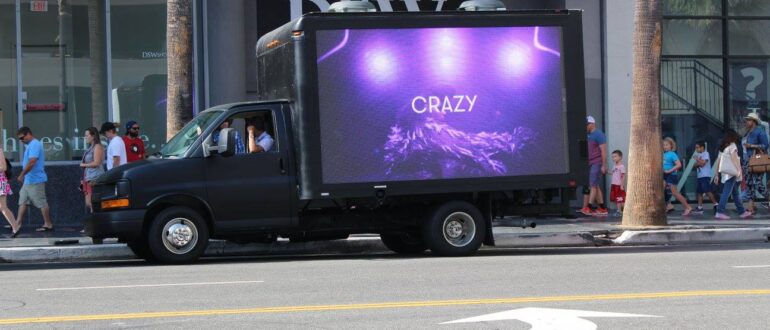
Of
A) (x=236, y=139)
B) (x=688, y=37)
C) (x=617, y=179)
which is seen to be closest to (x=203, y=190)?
(x=236, y=139)

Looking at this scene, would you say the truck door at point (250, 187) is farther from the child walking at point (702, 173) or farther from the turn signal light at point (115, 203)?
the child walking at point (702, 173)

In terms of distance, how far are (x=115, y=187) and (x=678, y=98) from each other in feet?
41.8

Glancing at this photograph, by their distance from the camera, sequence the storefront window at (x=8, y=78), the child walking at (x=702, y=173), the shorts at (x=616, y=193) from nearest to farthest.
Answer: the storefront window at (x=8, y=78)
the shorts at (x=616, y=193)
the child walking at (x=702, y=173)

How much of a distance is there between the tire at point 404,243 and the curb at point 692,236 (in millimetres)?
3184

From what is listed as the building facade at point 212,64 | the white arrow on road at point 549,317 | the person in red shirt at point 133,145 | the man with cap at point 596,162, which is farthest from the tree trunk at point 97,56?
the white arrow on road at point 549,317

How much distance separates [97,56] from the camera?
21.2 m

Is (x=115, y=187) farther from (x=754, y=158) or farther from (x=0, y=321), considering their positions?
(x=754, y=158)

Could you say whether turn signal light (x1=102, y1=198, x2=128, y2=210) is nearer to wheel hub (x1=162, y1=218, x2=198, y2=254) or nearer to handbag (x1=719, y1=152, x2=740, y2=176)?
wheel hub (x1=162, y1=218, x2=198, y2=254)

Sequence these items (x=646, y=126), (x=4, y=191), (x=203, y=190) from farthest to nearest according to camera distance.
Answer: (x=4, y=191) → (x=646, y=126) → (x=203, y=190)

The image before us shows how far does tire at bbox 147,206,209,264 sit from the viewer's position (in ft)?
47.4

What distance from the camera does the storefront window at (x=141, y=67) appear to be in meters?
21.3

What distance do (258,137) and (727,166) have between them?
363 inches

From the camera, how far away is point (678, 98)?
23547mm

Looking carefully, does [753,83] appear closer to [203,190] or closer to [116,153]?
[116,153]
